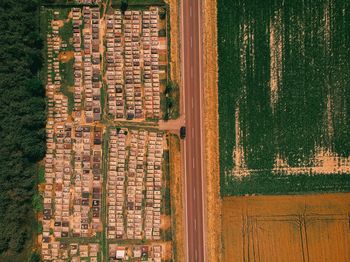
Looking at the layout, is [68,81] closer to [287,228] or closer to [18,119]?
[18,119]

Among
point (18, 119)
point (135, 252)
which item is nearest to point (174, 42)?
point (18, 119)

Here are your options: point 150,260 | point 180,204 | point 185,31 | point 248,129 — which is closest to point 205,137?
point 248,129

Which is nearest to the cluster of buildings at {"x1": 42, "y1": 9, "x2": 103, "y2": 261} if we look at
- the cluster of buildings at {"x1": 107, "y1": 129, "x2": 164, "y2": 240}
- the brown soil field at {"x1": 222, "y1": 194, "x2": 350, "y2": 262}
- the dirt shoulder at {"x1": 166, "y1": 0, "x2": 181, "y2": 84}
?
the cluster of buildings at {"x1": 107, "y1": 129, "x2": 164, "y2": 240}

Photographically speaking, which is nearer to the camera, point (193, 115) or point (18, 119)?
point (18, 119)

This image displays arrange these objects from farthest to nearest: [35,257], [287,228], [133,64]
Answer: [133,64] → [287,228] → [35,257]

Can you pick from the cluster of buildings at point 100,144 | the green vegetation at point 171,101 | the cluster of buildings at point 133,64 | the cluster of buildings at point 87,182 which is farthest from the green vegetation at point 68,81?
the green vegetation at point 171,101
